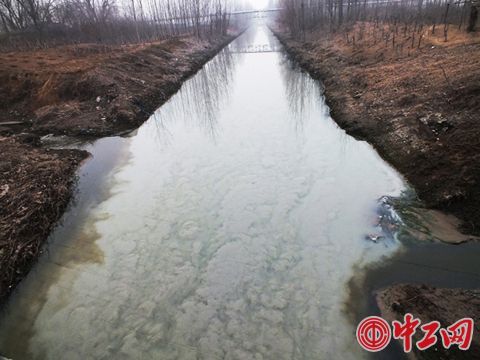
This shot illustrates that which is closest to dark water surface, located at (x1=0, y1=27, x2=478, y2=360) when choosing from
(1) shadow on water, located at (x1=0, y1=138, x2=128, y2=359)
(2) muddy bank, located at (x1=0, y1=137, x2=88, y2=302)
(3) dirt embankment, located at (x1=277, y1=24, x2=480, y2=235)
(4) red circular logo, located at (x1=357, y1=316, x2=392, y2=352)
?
(1) shadow on water, located at (x1=0, y1=138, x2=128, y2=359)

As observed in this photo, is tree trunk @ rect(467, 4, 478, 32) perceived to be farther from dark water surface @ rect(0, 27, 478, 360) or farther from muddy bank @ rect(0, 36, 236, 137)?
muddy bank @ rect(0, 36, 236, 137)

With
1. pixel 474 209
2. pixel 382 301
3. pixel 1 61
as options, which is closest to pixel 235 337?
pixel 382 301

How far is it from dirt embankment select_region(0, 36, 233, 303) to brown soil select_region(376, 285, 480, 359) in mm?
5442

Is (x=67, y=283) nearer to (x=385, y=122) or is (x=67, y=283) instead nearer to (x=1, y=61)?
(x=385, y=122)

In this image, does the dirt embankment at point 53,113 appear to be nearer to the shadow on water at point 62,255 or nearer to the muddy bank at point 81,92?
the muddy bank at point 81,92

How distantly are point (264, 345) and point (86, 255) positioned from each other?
3.40 meters

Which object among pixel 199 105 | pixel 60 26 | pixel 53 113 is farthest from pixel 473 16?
pixel 60 26

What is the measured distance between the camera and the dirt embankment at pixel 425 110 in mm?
6004

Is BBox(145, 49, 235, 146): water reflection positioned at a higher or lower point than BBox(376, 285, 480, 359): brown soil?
higher

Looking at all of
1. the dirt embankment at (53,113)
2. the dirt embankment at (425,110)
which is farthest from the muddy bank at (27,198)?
the dirt embankment at (425,110)

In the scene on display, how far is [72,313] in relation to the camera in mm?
4543

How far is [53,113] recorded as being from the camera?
11391 mm

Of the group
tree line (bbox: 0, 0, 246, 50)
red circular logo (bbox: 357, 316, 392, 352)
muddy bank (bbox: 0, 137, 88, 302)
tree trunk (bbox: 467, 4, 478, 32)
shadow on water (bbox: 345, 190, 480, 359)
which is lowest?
red circular logo (bbox: 357, 316, 392, 352)

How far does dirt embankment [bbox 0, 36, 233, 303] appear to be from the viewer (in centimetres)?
587
